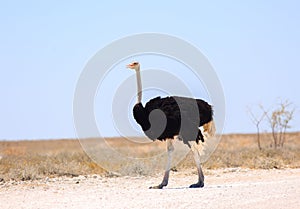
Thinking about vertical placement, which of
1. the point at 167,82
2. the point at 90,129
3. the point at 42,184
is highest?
the point at 167,82

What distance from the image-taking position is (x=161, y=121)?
1582 cm

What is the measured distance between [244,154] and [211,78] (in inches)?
373

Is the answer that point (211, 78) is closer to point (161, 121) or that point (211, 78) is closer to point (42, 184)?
point (161, 121)

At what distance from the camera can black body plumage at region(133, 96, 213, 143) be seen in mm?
15750

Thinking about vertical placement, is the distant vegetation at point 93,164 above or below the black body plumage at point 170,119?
below

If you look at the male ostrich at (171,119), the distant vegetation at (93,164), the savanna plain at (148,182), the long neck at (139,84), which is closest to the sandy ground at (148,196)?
the savanna plain at (148,182)

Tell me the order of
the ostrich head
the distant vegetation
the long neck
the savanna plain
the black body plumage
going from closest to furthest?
the savanna plain
the black body plumage
the long neck
the ostrich head
the distant vegetation

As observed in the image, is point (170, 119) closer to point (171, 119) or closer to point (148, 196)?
point (171, 119)

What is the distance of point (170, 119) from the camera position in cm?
1572

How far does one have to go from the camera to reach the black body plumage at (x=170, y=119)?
1575 cm

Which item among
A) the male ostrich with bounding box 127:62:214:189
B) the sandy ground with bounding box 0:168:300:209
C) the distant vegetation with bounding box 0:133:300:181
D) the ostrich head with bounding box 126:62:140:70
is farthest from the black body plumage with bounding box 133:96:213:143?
the distant vegetation with bounding box 0:133:300:181

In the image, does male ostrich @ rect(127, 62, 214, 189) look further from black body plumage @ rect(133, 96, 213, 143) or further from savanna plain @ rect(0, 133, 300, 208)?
savanna plain @ rect(0, 133, 300, 208)

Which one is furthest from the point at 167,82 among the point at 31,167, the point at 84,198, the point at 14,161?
the point at 14,161

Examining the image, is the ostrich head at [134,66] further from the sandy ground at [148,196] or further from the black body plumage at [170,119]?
the sandy ground at [148,196]
